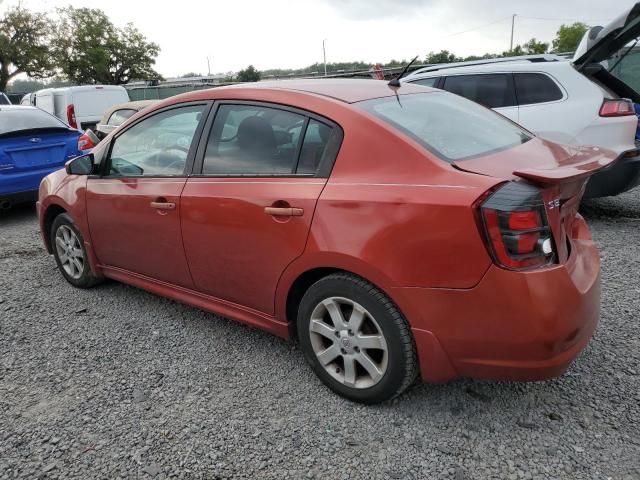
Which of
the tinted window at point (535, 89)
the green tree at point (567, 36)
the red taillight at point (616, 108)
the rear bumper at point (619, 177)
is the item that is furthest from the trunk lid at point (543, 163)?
the green tree at point (567, 36)

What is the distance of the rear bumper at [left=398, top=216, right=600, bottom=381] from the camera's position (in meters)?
2.00

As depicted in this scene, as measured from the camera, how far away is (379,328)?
234cm

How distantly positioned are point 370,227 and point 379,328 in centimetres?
47

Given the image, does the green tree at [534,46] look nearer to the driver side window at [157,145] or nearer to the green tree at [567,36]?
the green tree at [567,36]

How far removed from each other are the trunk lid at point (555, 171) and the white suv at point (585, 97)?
Result: 86.8 inches

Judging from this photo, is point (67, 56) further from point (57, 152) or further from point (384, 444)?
point (384, 444)

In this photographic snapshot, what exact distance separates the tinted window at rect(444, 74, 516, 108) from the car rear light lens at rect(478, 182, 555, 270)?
3.90 m

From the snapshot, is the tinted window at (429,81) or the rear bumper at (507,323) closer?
the rear bumper at (507,323)

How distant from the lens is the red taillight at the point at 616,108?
16.1 feet

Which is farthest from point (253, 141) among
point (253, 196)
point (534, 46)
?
point (534, 46)

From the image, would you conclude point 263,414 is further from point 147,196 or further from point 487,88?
point 487,88

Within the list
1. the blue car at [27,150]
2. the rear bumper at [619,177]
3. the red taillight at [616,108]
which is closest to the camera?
the rear bumper at [619,177]

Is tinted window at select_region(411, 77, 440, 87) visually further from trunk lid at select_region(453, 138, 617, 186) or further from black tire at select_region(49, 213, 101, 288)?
black tire at select_region(49, 213, 101, 288)

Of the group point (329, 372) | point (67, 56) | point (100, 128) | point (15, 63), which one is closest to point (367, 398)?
point (329, 372)
